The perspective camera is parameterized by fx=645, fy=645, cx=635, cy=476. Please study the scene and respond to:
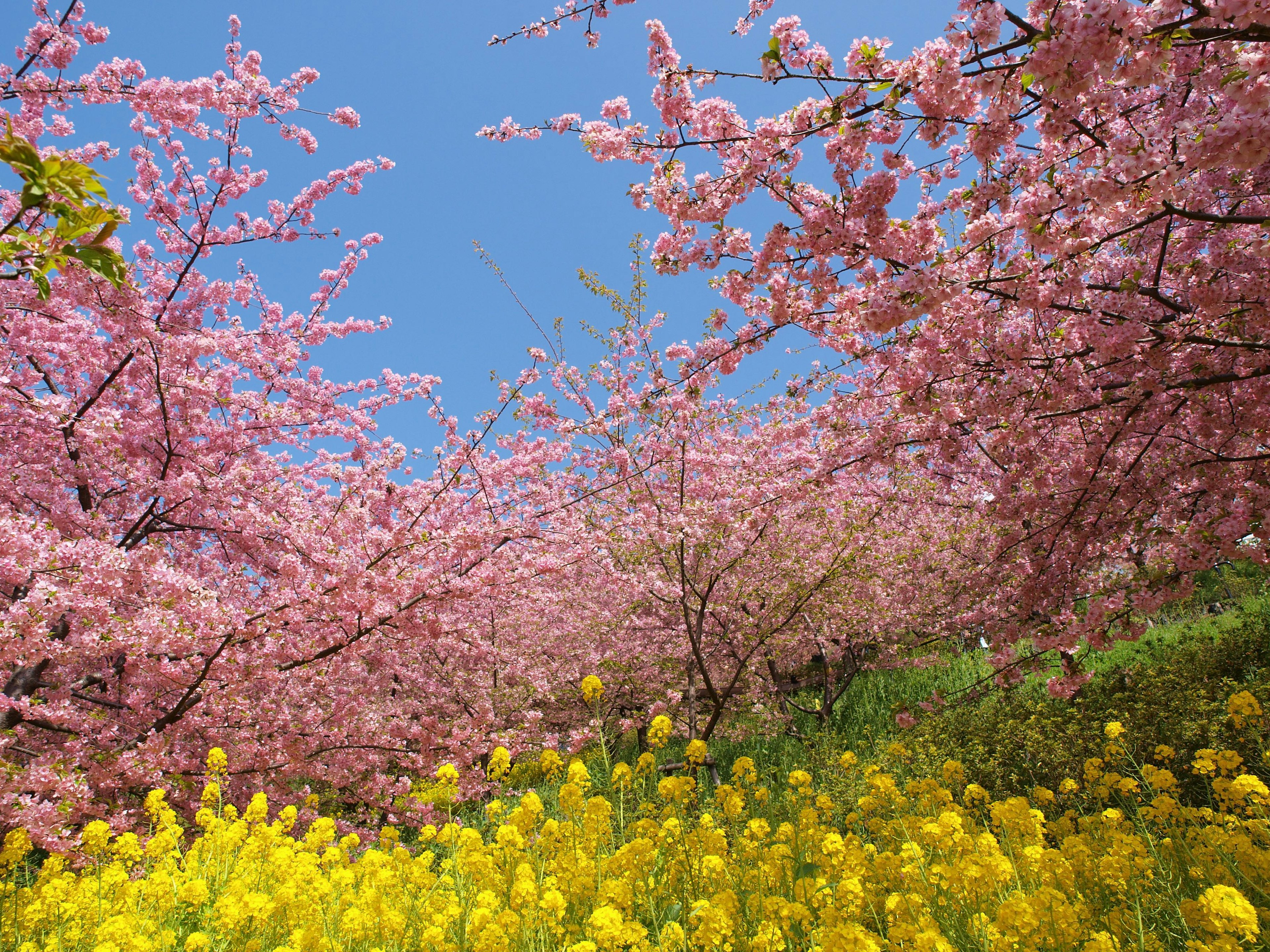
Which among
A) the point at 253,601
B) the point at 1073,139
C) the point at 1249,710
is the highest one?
the point at 1073,139

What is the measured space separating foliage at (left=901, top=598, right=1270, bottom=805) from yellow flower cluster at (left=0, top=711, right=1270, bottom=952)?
1.90ft

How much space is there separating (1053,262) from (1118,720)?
17.2 feet

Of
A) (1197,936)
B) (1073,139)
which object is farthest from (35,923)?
(1073,139)

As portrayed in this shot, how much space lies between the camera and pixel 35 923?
3752 millimetres

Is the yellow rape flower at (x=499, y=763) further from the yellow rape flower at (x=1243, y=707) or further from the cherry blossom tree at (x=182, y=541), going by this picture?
the yellow rape flower at (x=1243, y=707)

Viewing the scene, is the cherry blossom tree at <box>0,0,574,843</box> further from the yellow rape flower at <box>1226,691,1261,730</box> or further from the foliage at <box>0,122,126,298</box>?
the yellow rape flower at <box>1226,691,1261,730</box>

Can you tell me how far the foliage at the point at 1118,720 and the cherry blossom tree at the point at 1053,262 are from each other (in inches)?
45.7

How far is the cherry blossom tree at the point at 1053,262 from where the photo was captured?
2834mm

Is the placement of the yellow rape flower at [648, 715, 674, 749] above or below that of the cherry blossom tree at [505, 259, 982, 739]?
below

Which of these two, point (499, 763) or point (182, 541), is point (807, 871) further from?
point (182, 541)

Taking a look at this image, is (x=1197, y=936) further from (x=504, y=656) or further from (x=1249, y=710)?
(x=504, y=656)

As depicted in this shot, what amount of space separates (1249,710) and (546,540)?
6.77 m

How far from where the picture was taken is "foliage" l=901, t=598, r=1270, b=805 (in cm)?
558

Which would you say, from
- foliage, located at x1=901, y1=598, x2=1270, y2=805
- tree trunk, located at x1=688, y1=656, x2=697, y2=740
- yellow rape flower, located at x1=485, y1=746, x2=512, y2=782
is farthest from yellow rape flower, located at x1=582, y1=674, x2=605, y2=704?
tree trunk, located at x1=688, y1=656, x2=697, y2=740
